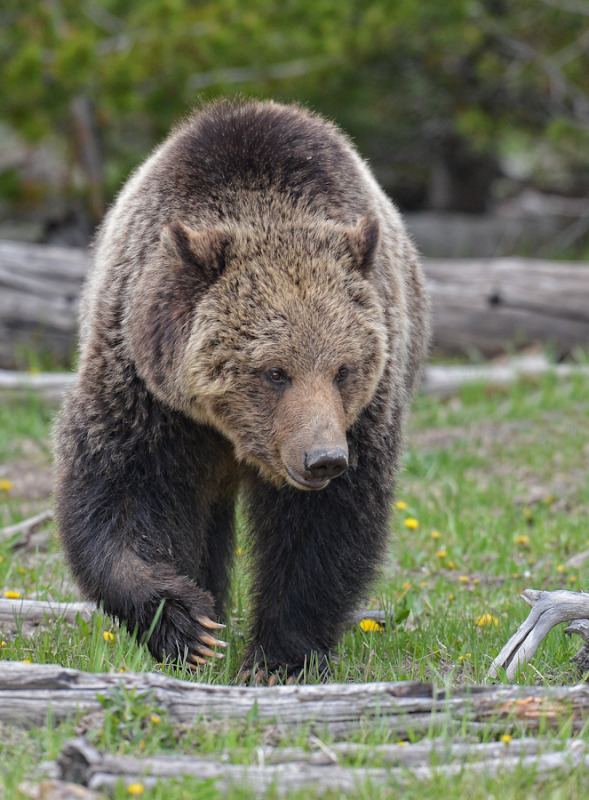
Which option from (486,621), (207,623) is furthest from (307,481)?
(486,621)

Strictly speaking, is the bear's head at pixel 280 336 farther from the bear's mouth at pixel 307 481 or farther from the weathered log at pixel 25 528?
the weathered log at pixel 25 528

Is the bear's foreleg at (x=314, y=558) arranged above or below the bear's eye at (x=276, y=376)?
below

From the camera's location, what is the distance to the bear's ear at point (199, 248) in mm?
3686

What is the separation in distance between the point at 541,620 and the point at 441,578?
1.43m

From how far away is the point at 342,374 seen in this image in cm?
369

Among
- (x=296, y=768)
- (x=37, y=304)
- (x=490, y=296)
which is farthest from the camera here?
(x=490, y=296)

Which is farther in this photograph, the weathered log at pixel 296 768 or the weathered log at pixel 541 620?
the weathered log at pixel 541 620

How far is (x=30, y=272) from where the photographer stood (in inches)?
359

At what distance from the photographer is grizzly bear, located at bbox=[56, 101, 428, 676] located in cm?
366

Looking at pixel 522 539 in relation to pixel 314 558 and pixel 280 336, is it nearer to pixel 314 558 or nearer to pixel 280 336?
pixel 314 558

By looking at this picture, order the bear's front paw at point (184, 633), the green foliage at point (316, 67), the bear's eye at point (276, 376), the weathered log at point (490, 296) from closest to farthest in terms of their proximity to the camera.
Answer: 1. the bear's eye at point (276, 376)
2. the bear's front paw at point (184, 633)
3. the weathered log at point (490, 296)
4. the green foliage at point (316, 67)

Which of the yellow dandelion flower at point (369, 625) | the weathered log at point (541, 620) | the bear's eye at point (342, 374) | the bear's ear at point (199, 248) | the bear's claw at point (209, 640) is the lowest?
the yellow dandelion flower at point (369, 625)

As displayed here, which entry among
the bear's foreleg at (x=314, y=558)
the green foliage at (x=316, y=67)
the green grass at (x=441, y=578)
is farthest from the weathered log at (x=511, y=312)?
the bear's foreleg at (x=314, y=558)

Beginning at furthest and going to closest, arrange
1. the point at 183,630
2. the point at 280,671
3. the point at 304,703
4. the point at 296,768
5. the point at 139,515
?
the point at 280,671 < the point at 139,515 < the point at 183,630 < the point at 304,703 < the point at 296,768
